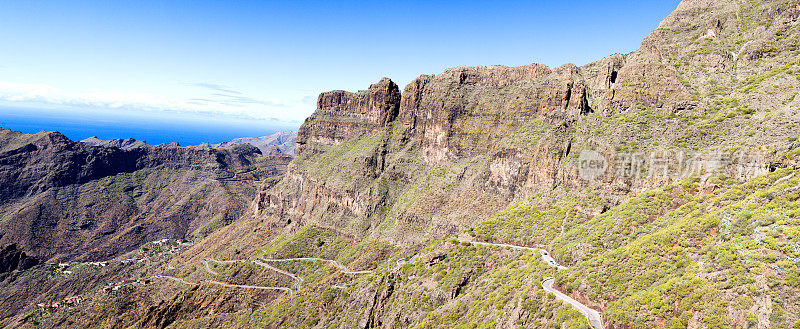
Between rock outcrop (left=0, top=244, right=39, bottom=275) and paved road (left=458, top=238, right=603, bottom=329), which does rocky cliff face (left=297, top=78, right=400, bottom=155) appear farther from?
rock outcrop (left=0, top=244, right=39, bottom=275)

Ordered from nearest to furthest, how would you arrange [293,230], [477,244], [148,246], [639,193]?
1. [639,193]
2. [477,244]
3. [293,230]
4. [148,246]

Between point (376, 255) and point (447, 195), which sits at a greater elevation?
point (447, 195)

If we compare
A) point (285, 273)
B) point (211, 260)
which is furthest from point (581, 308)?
point (211, 260)

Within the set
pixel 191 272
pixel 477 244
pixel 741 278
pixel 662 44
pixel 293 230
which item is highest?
pixel 662 44

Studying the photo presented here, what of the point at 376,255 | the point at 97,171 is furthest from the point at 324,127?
the point at 97,171

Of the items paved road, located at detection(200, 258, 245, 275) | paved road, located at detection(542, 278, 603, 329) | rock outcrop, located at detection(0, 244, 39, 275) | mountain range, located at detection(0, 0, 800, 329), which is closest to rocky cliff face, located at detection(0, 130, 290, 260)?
mountain range, located at detection(0, 0, 800, 329)

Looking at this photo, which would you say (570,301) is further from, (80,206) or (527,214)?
(80,206)

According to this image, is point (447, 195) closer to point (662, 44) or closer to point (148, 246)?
point (662, 44)
